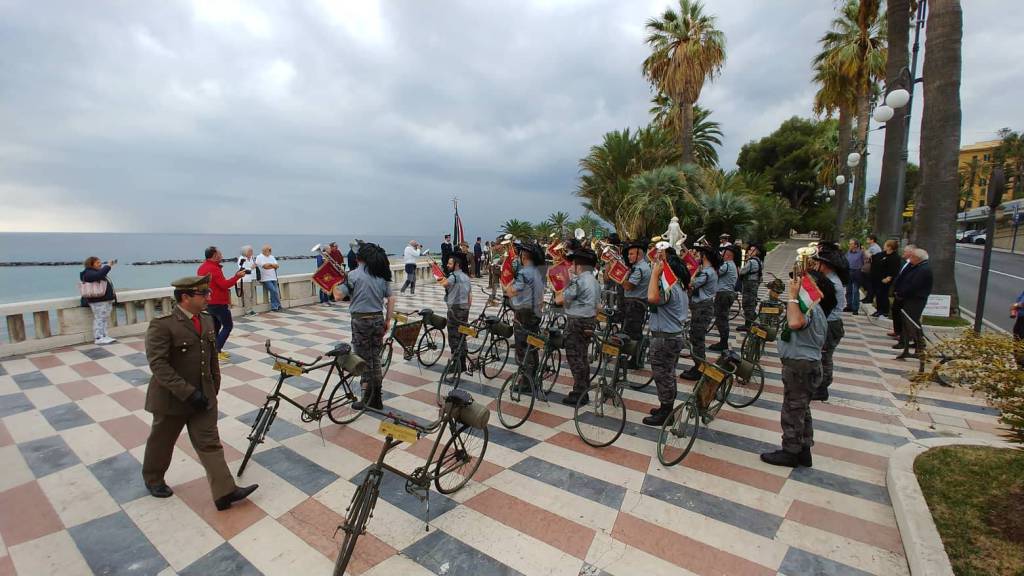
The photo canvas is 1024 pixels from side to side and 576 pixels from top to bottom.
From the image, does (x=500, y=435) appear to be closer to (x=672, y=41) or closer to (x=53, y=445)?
(x=53, y=445)

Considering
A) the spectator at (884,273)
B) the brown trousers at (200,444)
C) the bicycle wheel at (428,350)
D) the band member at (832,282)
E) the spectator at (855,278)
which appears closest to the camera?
the brown trousers at (200,444)

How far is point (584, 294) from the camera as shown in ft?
17.0

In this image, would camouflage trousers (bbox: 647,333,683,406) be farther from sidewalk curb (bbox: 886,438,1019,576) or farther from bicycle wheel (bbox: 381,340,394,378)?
bicycle wheel (bbox: 381,340,394,378)

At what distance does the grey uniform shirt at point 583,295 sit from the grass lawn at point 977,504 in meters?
3.19

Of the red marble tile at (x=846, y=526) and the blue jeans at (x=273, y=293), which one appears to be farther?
the blue jeans at (x=273, y=293)

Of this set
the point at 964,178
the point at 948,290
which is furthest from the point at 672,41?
the point at 964,178

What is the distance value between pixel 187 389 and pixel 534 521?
2715 mm

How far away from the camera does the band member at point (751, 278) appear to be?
356 inches

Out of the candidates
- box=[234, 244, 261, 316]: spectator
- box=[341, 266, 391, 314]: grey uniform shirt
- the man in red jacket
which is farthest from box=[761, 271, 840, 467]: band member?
box=[234, 244, 261, 316]: spectator

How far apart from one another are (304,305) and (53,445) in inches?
342

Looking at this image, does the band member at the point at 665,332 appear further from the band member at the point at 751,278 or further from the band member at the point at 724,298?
the band member at the point at 751,278

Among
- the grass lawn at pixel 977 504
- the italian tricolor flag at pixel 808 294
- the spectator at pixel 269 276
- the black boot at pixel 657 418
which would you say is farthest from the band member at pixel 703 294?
the spectator at pixel 269 276

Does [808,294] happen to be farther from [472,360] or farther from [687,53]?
[687,53]

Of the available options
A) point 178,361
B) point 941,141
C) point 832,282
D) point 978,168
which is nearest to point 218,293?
point 178,361
